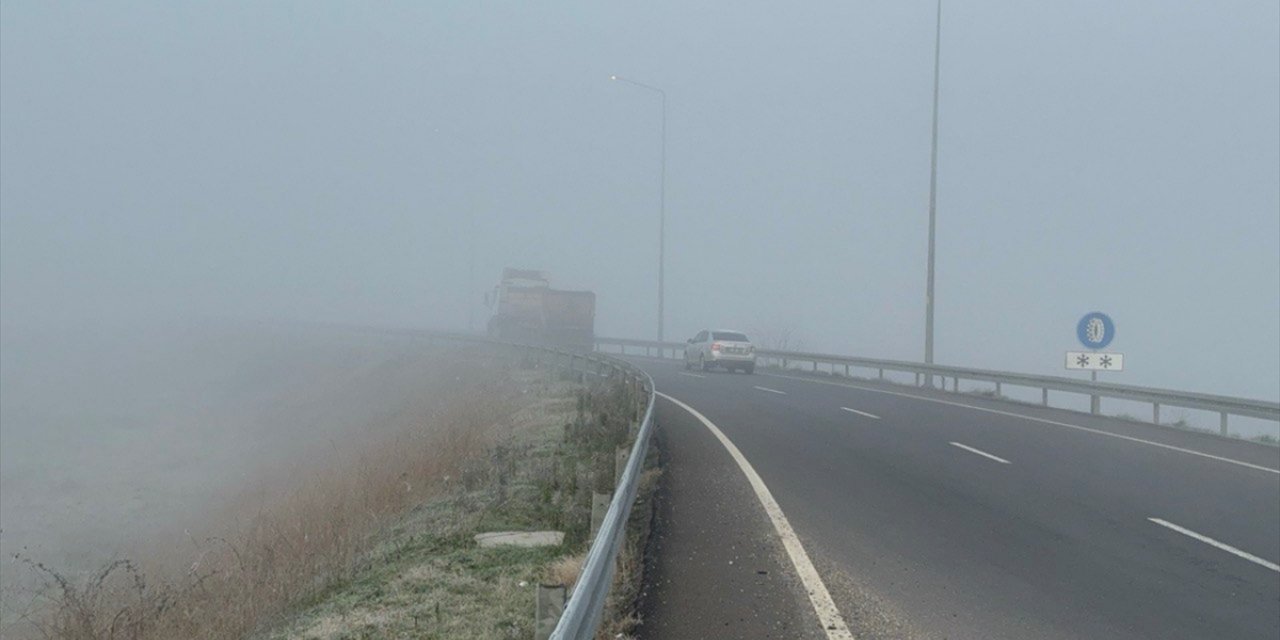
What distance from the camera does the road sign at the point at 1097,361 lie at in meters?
26.5

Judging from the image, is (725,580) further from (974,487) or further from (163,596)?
(974,487)

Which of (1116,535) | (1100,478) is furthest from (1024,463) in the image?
(1116,535)

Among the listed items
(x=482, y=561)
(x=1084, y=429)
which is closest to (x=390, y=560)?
(x=482, y=561)

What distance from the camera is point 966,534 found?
11.3 m

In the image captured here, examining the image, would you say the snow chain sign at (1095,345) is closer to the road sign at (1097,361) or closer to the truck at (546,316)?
the road sign at (1097,361)

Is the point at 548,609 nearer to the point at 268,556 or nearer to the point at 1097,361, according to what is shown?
the point at 268,556

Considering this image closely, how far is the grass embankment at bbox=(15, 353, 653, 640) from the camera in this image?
26.6 ft

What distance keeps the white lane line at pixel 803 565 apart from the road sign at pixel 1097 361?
43.7ft

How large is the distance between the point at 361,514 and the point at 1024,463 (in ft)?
30.1

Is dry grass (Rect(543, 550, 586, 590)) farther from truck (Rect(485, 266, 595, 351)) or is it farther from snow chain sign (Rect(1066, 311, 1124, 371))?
truck (Rect(485, 266, 595, 351))

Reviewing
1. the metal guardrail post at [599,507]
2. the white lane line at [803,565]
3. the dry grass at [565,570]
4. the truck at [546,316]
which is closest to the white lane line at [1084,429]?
the white lane line at [803,565]

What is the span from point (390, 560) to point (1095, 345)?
21099mm

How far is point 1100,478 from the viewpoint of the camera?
15594 millimetres

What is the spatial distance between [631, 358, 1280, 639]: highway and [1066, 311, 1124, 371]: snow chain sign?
471 centimetres
